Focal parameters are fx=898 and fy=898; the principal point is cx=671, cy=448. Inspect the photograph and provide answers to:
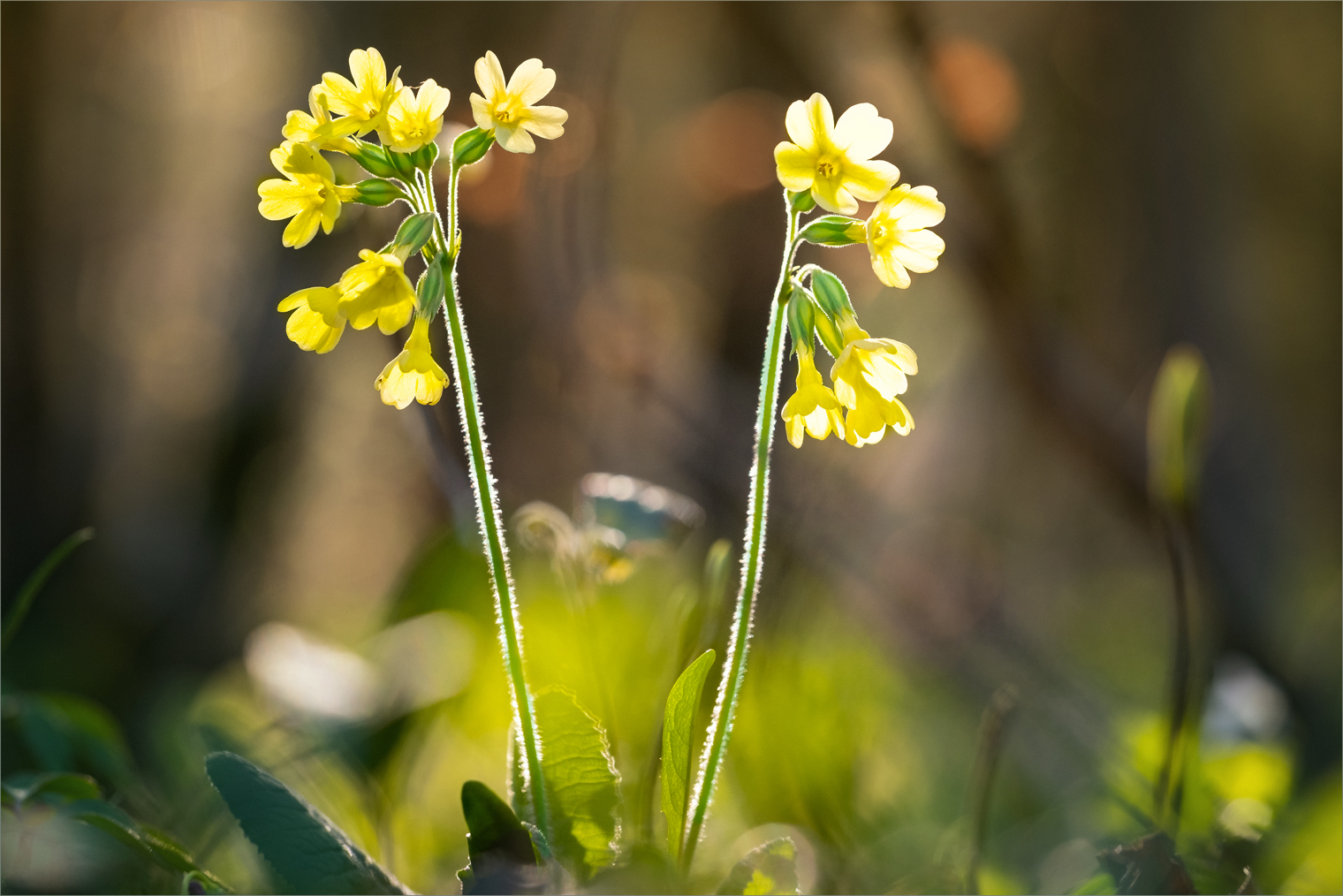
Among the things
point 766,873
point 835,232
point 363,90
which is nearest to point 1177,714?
point 766,873

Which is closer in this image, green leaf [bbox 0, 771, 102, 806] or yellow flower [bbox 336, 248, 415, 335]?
yellow flower [bbox 336, 248, 415, 335]

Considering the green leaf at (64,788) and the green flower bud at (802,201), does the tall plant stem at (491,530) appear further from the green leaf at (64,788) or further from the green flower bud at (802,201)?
the green leaf at (64,788)

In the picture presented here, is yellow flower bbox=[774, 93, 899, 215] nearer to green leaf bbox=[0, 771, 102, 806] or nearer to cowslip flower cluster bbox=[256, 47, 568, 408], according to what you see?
cowslip flower cluster bbox=[256, 47, 568, 408]

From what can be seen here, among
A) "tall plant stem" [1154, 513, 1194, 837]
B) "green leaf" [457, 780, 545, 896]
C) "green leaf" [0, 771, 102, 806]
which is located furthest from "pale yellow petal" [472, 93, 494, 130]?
"tall plant stem" [1154, 513, 1194, 837]

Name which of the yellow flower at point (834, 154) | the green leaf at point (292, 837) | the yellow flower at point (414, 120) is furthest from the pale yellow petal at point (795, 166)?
the green leaf at point (292, 837)

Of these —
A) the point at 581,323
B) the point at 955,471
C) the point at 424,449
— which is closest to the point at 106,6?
the point at 581,323

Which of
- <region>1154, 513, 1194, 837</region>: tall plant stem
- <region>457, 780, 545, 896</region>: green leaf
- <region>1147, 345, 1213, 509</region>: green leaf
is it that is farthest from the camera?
<region>1147, 345, 1213, 509</region>: green leaf

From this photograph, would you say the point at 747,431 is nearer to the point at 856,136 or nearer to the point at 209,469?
the point at 856,136
